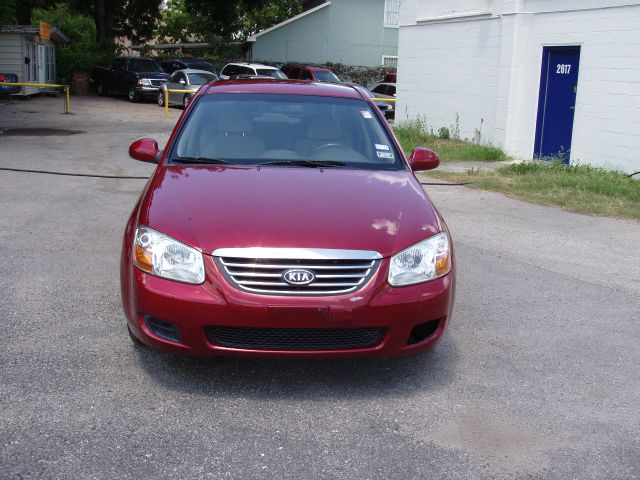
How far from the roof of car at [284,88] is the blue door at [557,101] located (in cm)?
952

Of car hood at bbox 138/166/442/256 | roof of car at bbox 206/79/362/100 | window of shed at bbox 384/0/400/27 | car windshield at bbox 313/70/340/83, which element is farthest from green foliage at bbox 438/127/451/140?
window of shed at bbox 384/0/400/27

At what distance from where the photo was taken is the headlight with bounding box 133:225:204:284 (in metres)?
4.25

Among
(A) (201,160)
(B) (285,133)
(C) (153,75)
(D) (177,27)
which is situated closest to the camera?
(A) (201,160)

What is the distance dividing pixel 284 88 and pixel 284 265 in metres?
2.56

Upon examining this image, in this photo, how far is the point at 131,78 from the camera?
32.9m

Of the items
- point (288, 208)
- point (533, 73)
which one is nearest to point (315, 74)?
point (533, 73)

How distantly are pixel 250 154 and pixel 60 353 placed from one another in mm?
1811

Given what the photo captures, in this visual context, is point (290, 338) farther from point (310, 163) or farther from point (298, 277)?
point (310, 163)

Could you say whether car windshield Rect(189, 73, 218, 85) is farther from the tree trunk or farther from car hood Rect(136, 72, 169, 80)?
the tree trunk

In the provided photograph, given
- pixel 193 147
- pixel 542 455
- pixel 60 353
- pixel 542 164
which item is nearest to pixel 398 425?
pixel 542 455

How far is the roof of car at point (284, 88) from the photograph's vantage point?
6.30 m

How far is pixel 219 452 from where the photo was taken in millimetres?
3787

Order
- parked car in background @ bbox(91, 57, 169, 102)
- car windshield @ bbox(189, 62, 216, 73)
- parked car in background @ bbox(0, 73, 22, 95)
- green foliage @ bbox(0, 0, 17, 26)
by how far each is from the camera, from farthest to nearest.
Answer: car windshield @ bbox(189, 62, 216, 73) < parked car in background @ bbox(91, 57, 169, 102) < parked car in background @ bbox(0, 73, 22, 95) < green foliage @ bbox(0, 0, 17, 26)

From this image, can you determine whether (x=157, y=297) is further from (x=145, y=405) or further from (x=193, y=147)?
(x=193, y=147)
